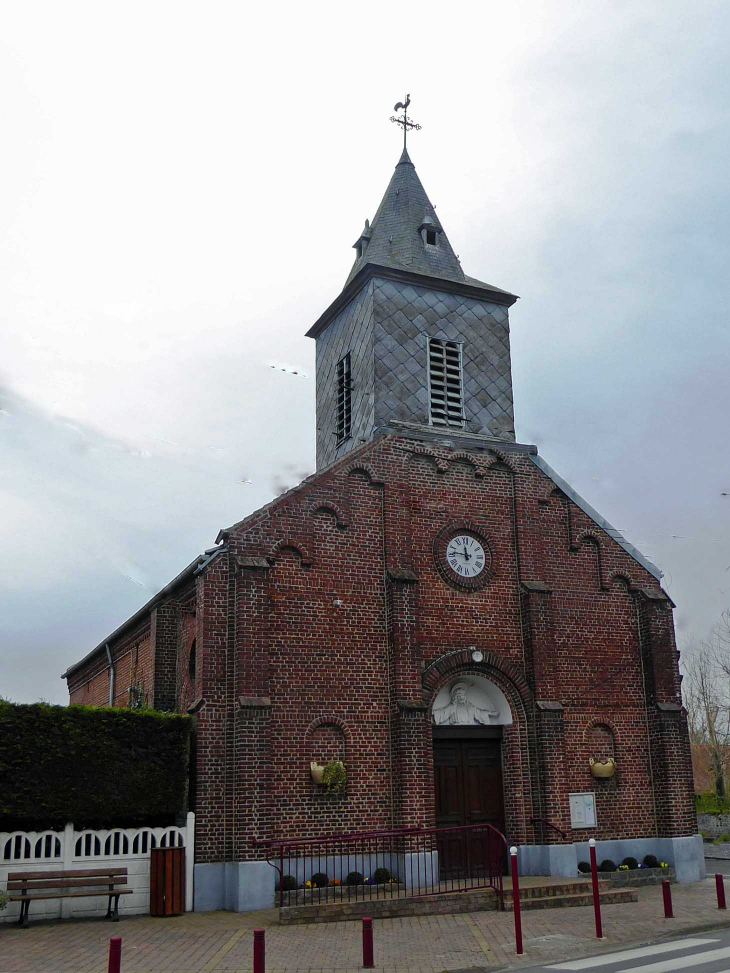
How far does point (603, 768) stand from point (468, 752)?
9.94ft

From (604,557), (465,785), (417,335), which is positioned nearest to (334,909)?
(465,785)

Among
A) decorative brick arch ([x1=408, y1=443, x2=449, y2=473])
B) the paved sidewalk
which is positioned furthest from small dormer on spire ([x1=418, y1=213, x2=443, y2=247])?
the paved sidewalk

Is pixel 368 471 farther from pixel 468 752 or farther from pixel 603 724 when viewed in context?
pixel 603 724

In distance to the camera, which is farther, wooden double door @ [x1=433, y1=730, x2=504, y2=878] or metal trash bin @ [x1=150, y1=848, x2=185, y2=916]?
wooden double door @ [x1=433, y1=730, x2=504, y2=878]

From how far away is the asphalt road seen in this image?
11.1 m

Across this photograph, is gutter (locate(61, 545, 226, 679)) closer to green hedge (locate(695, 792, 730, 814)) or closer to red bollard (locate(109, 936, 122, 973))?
red bollard (locate(109, 936, 122, 973))

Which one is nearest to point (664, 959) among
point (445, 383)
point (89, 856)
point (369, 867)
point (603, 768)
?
point (369, 867)

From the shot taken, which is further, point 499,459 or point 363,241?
point 363,241

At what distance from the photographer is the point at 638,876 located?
19594 mm

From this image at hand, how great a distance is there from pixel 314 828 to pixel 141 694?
629 centimetres

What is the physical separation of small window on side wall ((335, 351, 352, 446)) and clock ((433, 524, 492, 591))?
4.53m

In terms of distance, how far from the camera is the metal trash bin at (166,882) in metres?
15.6

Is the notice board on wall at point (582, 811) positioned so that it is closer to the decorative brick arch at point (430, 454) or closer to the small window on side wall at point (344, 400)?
the decorative brick arch at point (430, 454)

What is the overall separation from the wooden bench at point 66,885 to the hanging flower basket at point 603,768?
10.1 metres
